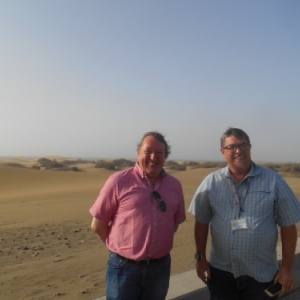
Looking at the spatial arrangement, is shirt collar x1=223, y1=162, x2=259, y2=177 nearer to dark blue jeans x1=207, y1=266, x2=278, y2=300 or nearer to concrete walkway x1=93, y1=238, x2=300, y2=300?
dark blue jeans x1=207, y1=266, x2=278, y2=300

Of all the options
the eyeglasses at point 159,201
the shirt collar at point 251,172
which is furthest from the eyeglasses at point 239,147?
the eyeglasses at point 159,201

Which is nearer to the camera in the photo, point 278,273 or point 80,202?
point 278,273

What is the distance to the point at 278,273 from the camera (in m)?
2.94

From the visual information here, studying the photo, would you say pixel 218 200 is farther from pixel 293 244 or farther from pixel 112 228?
pixel 112 228

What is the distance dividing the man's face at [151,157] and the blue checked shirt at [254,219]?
52 centimetres

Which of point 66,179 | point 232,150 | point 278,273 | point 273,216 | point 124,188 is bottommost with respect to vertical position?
point 66,179

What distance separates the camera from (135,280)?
2.77m

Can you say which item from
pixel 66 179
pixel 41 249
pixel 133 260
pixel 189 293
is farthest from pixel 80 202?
pixel 66 179

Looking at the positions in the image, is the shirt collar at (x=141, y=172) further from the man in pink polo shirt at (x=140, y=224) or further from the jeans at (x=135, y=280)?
the jeans at (x=135, y=280)

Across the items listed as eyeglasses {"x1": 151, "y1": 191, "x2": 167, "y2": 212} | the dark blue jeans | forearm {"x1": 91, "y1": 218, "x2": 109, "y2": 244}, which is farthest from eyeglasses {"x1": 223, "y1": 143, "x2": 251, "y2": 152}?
forearm {"x1": 91, "y1": 218, "x2": 109, "y2": 244}

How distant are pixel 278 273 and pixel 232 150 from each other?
1.06 metres

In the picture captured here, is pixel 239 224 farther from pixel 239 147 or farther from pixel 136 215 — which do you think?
pixel 136 215

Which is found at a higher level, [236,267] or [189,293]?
[236,267]

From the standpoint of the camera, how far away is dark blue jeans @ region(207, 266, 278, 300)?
288 cm
